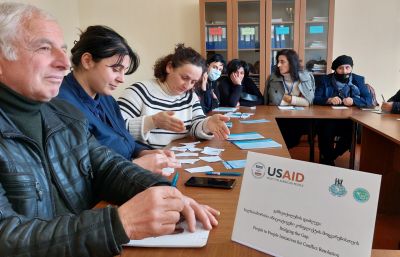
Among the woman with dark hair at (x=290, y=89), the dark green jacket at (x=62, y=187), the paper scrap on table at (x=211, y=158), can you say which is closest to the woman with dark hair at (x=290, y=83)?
the woman with dark hair at (x=290, y=89)

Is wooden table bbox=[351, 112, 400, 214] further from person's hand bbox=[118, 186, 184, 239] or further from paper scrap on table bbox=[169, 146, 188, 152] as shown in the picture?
person's hand bbox=[118, 186, 184, 239]

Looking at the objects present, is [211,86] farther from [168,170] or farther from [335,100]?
[168,170]

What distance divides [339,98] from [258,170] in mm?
3296

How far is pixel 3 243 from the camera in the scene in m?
0.63

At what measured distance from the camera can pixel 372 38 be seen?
4453 millimetres

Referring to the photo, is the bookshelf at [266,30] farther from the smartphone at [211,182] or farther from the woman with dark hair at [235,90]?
the smartphone at [211,182]

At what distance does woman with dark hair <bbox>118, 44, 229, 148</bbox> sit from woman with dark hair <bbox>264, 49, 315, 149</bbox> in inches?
74.4

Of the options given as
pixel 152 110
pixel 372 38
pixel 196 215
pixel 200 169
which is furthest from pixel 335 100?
pixel 196 215

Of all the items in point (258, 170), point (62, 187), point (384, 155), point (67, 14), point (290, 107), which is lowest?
point (384, 155)

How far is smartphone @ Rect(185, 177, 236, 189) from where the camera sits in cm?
115

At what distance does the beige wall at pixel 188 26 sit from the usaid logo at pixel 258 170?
4.14m

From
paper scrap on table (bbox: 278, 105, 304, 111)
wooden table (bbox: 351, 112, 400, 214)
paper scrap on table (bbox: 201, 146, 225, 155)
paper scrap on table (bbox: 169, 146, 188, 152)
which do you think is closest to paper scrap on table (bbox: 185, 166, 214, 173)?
paper scrap on table (bbox: 201, 146, 225, 155)

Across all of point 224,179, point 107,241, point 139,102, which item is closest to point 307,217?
point 107,241

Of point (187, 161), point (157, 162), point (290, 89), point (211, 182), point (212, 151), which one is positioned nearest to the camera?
point (211, 182)
